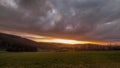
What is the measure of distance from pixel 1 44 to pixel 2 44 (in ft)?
4.95

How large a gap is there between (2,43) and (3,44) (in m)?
3.13

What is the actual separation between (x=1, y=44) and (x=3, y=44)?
247 centimetres

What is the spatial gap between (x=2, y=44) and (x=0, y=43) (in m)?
4.84

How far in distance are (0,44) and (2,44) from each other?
97.3 inches

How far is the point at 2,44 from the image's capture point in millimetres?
194875

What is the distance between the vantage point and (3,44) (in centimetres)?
19512

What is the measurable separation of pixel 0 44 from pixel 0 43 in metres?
3.21

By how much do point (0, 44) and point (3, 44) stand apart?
352 centimetres

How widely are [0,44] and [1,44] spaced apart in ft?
3.61

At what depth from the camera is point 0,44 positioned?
195 m

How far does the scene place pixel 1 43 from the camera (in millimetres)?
198125

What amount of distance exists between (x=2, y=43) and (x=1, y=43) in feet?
5.30

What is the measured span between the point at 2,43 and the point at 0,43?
2710 mm

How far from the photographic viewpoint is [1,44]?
196 m
